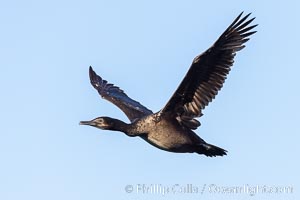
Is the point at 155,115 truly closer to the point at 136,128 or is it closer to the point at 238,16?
the point at 136,128

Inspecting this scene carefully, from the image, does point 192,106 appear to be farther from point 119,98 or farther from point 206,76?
point 119,98

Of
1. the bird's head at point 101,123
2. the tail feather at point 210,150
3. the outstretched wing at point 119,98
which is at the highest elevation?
the outstretched wing at point 119,98

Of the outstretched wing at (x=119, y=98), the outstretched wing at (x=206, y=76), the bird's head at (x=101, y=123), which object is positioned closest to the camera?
the outstretched wing at (x=206, y=76)

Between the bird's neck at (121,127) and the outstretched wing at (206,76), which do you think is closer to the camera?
the outstretched wing at (206,76)

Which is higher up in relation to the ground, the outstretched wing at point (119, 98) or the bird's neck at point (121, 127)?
the outstretched wing at point (119, 98)

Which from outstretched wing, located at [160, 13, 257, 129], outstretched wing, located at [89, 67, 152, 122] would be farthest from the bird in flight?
outstretched wing, located at [89, 67, 152, 122]

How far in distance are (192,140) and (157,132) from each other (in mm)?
811

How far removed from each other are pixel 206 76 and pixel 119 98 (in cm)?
Result: 454

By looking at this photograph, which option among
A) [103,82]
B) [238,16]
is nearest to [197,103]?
[238,16]

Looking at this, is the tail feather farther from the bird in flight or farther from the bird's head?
the bird's head

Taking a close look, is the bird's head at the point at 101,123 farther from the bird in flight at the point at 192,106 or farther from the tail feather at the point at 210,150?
the tail feather at the point at 210,150

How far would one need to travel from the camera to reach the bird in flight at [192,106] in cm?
2353

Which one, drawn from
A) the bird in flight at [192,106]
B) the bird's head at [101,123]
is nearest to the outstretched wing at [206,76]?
the bird in flight at [192,106]

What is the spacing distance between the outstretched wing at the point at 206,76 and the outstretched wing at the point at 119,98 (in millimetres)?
2233
